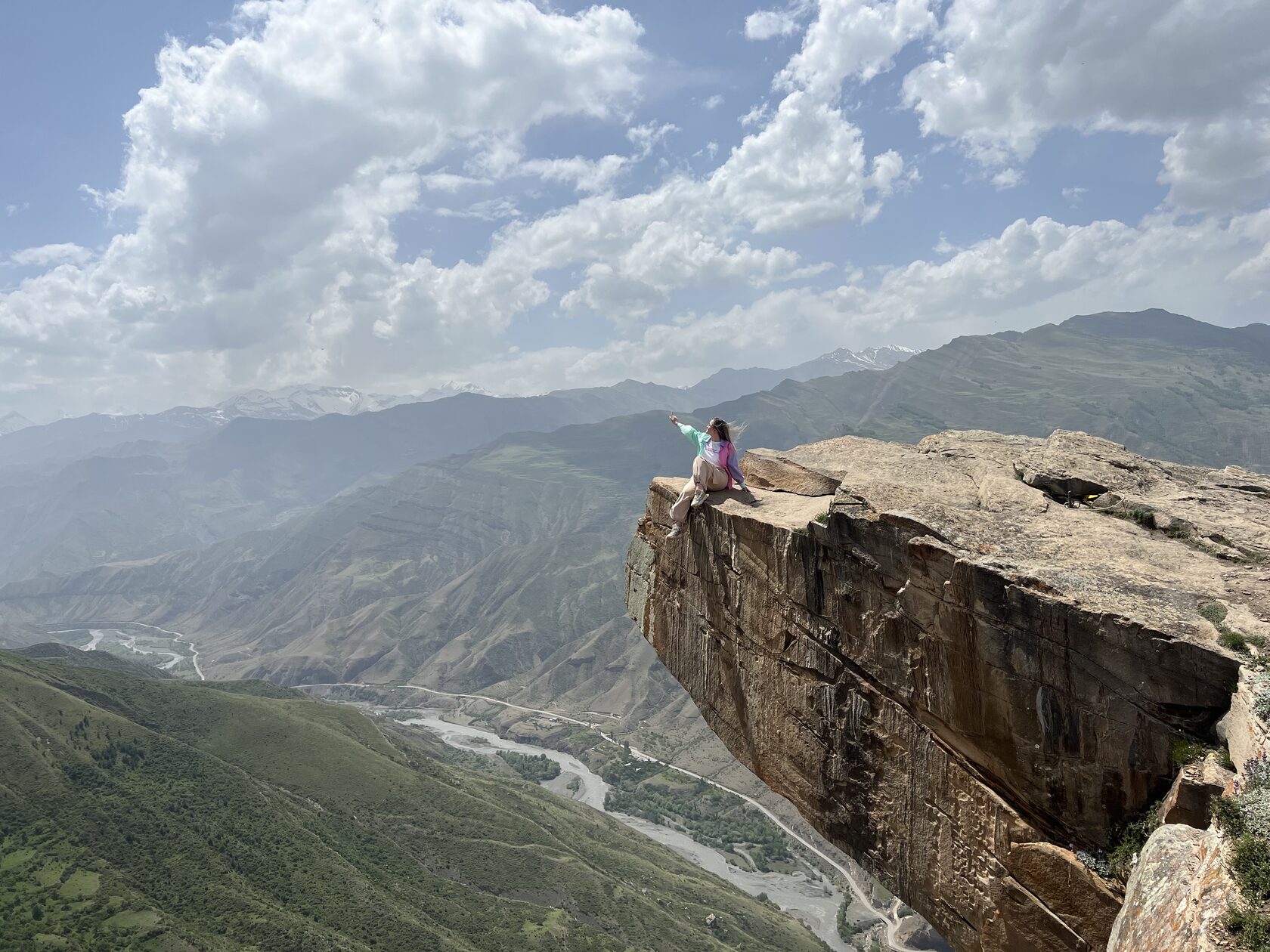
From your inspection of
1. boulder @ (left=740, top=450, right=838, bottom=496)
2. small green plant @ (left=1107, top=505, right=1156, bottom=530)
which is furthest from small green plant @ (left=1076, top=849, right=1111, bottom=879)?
boulder @ (left=740, top=450, right=838, bottom=496)

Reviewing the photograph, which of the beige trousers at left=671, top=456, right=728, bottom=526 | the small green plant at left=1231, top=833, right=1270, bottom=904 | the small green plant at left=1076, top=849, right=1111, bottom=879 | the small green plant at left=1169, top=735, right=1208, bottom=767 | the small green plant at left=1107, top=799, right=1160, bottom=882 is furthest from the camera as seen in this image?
→ the beige trousers at left=671, top=456, right=728, bottom=526

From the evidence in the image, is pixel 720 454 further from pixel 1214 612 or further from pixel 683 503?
pixel 1214 612

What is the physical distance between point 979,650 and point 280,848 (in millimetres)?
134977

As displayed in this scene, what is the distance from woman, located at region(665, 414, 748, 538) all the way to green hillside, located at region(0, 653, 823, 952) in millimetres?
100365

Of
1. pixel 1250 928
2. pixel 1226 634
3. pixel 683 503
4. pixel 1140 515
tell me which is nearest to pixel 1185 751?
pixel 1226 634

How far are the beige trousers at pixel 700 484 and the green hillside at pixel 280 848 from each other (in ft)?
328

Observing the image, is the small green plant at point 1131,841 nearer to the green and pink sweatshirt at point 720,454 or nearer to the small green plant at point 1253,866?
the small green plant at point 1253,866

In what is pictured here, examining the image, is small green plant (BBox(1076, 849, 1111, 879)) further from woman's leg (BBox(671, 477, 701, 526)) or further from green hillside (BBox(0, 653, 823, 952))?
green hillside (BBox(0, 653, 823, 952))

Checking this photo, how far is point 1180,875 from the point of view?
10133mm

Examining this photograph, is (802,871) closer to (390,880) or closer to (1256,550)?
(390,880)

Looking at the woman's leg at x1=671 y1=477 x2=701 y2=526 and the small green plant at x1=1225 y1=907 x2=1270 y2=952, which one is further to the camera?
the woman's leg at x1=671 y1=477 x2=701 y2=526

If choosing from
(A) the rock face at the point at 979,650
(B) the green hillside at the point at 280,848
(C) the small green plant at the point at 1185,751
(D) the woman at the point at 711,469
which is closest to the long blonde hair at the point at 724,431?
(D) the woman at the point at 711,469

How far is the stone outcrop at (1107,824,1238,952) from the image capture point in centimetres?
902

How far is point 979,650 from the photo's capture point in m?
14.9
